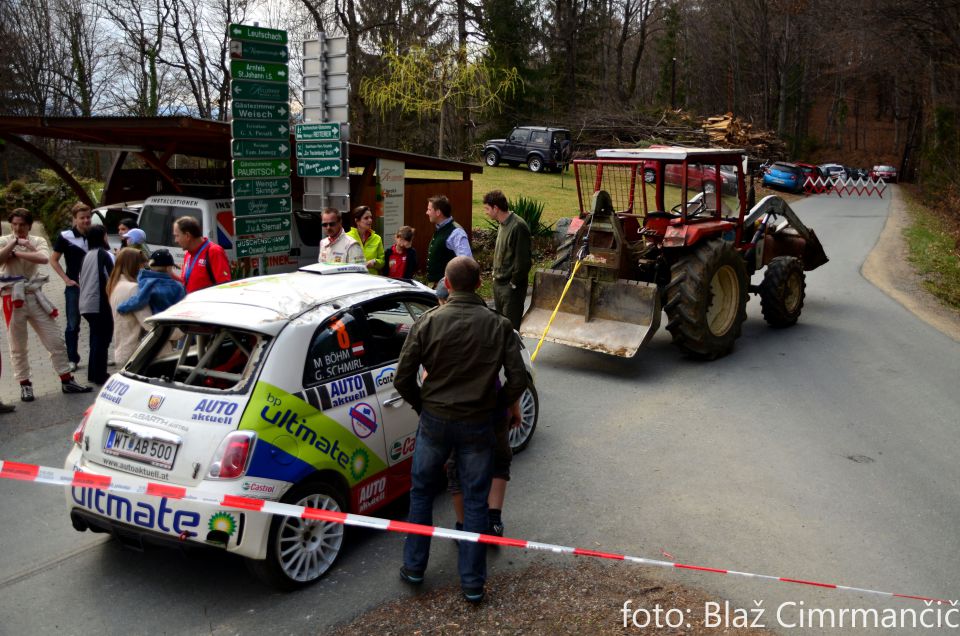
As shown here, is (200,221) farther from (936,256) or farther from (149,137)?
(936,256)

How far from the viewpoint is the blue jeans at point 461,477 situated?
164 inches

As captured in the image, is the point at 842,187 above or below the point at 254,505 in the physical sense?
above

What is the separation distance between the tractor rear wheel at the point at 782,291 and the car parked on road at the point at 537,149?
73.1 feet

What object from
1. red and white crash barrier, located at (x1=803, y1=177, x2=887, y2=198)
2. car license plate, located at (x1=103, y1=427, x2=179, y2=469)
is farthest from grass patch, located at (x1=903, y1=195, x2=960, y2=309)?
car license plate, located at (x1=103, y1=427, x2=179, y2=469)

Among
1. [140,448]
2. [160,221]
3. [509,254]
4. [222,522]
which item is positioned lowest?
[222,522]

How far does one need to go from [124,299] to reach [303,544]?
146 inches

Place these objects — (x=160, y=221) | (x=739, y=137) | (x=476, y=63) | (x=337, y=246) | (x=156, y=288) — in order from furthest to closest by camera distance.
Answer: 1. (x=739, y=137)
2. (x=476, y=63)
3. (x=160, y=221)
4. (x=337, y=246)
5. (x=156, y=288)

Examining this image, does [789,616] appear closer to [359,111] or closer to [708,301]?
[708,301]

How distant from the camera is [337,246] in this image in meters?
8.32

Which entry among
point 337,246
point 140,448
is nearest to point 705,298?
point 337,246

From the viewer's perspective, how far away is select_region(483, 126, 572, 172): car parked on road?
3253 cm

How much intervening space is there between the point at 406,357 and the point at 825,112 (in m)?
77.2

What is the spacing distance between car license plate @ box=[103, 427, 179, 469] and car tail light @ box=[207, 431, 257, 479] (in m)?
0.25

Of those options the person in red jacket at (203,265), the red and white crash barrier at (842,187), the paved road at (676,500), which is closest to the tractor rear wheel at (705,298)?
the paved road at (676,500)
